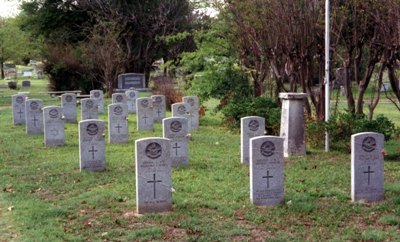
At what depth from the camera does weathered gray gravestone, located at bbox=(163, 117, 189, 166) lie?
11.7m

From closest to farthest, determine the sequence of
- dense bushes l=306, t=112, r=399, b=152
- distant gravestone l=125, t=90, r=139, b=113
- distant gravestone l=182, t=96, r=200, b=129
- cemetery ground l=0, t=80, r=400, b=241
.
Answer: cemetery ground l=0, t=80, r=400, b=241 → dense bushes l=306, t=112, r=399, b=152 → distant gravestone l=182, t=96, r=200, b=129 → distant gravestone l=125, t=90, r=139, b=113

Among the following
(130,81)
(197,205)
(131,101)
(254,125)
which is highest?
(130,81)

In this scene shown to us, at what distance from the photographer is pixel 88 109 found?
18688 millimetres

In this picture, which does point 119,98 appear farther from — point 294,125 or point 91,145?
point 91,145

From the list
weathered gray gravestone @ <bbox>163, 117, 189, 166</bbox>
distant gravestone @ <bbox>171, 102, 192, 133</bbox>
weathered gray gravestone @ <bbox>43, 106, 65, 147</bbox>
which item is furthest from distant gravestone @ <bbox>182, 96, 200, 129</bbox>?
weathered gray gravestone @ <bbox>163, 117, 189, 166</bbox>

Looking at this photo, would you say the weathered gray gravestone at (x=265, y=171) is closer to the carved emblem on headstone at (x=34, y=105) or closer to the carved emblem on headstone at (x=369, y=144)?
the carved emblem on headstone at (x=369, y=144)

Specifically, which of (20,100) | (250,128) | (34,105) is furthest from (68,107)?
(250,128)

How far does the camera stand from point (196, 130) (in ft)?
60.5

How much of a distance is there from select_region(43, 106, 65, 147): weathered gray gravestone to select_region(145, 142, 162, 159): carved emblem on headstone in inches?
294

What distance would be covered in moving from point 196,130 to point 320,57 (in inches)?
195

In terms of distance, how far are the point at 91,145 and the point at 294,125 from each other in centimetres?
446

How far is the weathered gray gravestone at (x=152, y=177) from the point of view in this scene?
8.12 metres

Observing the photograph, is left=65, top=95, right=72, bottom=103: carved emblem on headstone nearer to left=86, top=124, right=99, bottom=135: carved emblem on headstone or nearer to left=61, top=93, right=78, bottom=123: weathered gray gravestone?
left=61, top=93, right=78, bottom=123: weathered gray gravestone

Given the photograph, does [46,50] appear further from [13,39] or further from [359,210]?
[359,210]
